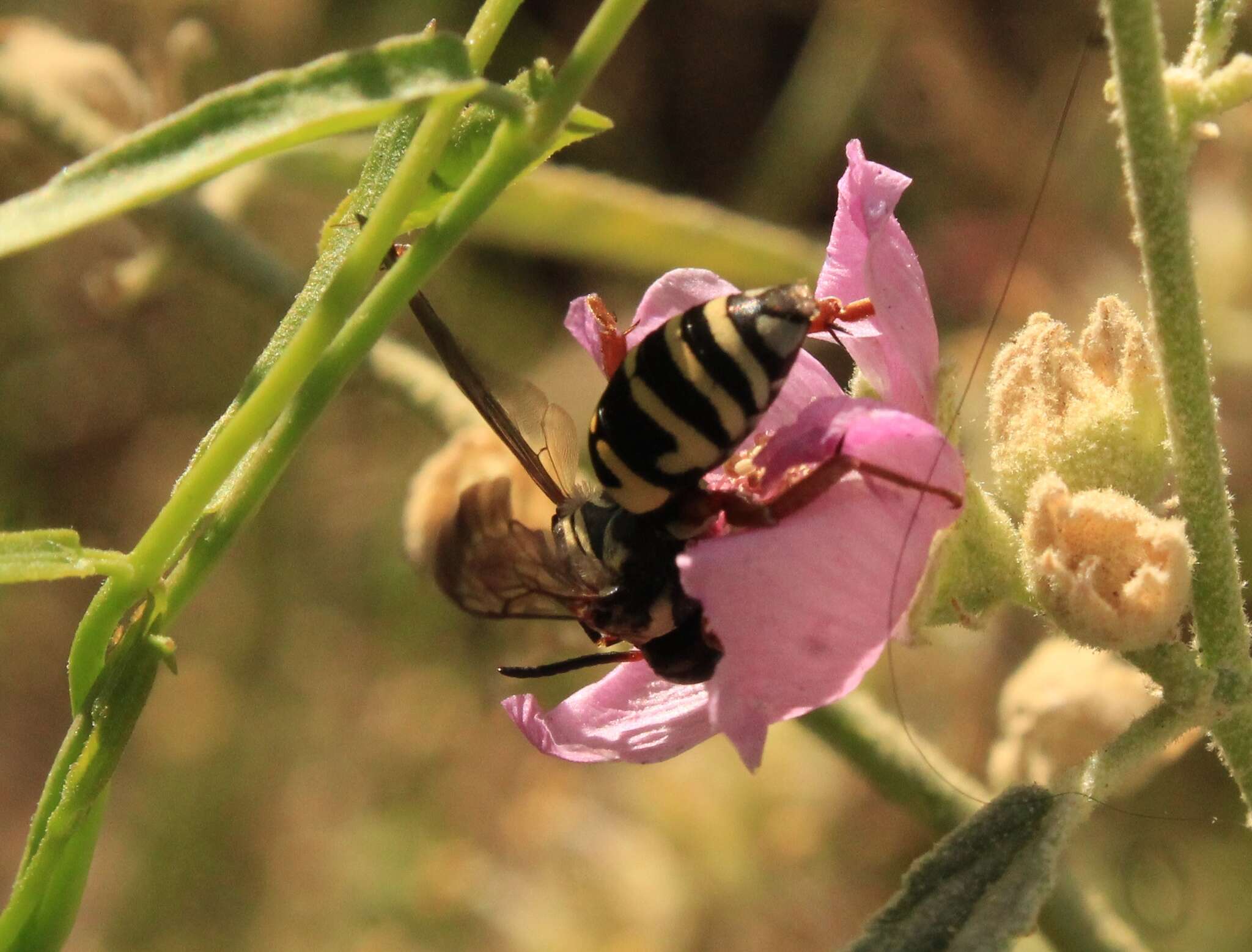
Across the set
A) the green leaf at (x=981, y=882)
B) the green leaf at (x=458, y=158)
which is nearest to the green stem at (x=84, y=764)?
the green leaf at (x=458, y=158)

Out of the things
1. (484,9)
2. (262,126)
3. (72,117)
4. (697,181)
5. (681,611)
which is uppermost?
(697,181)

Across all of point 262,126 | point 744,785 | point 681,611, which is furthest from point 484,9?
point 744,785

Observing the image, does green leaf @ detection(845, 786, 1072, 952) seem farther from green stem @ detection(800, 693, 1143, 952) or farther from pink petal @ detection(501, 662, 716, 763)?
green stem @ detection(800, 693, 1143, 952)

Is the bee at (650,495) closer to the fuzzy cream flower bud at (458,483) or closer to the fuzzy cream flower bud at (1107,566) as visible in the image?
the fuzzy cream flower bud at (1107,566)

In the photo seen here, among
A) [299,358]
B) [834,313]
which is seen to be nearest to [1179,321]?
[834,313]

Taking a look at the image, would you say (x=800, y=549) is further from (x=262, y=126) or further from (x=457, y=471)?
(x=457, y=471)

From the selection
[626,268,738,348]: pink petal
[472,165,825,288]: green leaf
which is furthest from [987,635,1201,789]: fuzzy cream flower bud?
[472,165,825,288]: green leaf
